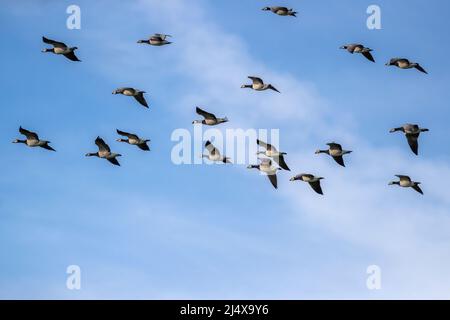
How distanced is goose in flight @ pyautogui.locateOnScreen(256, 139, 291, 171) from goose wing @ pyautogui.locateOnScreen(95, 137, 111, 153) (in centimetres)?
855

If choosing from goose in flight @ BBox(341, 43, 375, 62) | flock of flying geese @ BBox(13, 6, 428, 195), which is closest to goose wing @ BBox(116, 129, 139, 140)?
flock of flying geese @ BBox(13, 6, 428, 195)

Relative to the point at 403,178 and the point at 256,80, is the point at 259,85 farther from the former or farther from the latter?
the point at 403,178

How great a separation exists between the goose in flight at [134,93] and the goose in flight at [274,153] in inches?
278

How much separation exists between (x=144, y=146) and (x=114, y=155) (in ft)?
5.98

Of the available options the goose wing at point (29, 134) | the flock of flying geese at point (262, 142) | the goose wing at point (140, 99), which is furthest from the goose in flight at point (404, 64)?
the goose wing at point (29, 134)

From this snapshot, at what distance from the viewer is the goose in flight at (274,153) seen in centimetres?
6190


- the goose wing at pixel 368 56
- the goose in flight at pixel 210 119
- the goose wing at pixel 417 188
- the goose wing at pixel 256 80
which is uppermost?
the goose wing at pixel 368 56

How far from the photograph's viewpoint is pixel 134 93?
63.4m

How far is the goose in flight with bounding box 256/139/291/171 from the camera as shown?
203 feet

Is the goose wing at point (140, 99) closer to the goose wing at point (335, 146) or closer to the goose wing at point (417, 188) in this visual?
the goose wing at point (335, 146)
